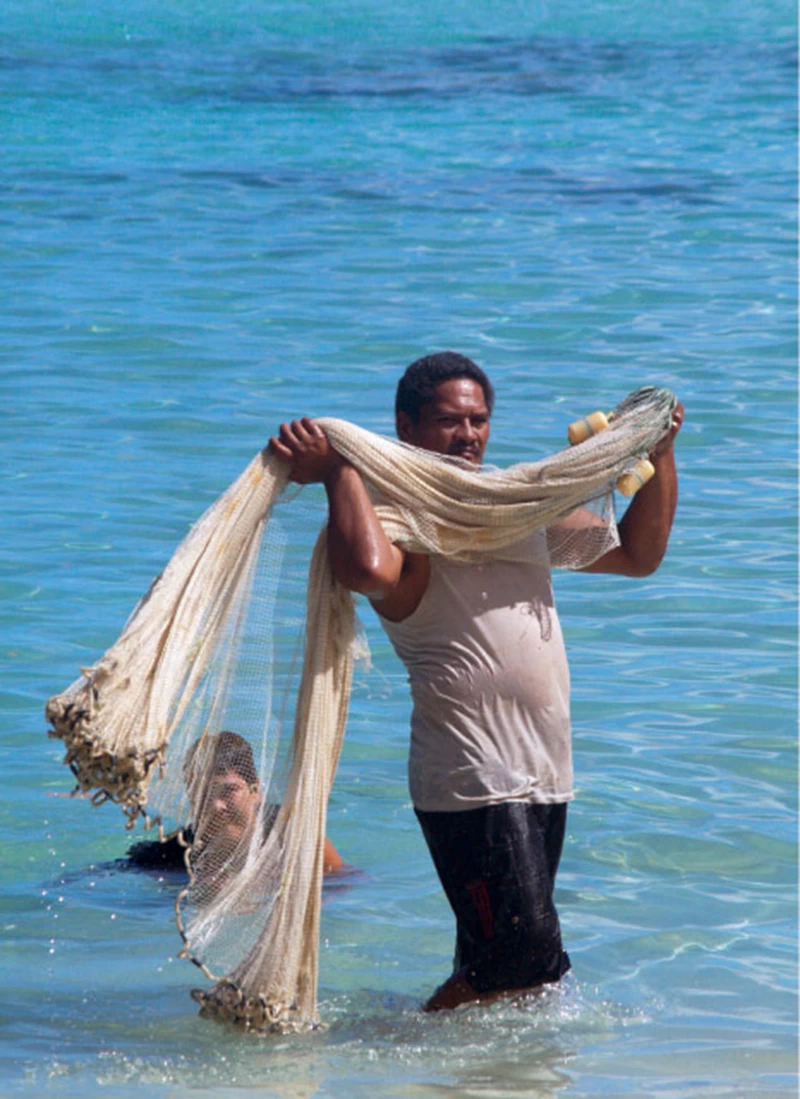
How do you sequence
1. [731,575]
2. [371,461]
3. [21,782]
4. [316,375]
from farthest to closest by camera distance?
[316,375] → [731,575] → [21,782] → [371,461]

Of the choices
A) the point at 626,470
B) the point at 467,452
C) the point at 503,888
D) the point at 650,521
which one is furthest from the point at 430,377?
the point at 503,888

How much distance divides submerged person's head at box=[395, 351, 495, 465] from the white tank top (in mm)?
279

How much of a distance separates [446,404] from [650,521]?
545 millimetres

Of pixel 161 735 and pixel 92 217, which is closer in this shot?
pixel 161 735

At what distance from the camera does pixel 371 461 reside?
3.96 meters

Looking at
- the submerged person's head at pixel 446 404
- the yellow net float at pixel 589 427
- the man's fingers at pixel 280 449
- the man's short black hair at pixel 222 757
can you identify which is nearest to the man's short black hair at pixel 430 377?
the submerged person's head at pixel 446 404

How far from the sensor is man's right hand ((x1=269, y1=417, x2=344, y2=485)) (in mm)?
3973

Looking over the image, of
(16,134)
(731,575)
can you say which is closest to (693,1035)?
(731,575)

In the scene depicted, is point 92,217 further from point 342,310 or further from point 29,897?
point 29,897

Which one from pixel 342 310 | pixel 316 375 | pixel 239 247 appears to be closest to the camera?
pixel 316 375

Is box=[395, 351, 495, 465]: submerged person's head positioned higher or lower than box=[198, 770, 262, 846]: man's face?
higher

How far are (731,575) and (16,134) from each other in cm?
1065

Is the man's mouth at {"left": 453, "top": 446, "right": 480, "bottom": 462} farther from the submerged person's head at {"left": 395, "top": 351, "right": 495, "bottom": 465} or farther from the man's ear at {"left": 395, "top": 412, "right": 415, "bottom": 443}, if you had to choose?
the man's ear at {"left": 395, "top": 412, "right": 415, "bottom": 443}

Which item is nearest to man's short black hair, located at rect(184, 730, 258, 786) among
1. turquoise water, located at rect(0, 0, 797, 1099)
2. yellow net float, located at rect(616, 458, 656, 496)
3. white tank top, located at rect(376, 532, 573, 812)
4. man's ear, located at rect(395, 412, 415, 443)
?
white tank top, located at rect(376, 532, 573, 812)
